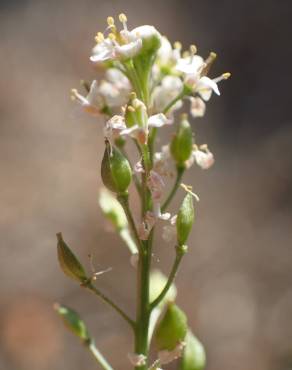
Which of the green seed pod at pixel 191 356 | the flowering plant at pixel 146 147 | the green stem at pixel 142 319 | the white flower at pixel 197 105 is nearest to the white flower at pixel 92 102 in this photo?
the flowering plant at pixel 146 147

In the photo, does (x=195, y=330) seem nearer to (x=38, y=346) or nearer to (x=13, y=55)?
(x=38, y=346)

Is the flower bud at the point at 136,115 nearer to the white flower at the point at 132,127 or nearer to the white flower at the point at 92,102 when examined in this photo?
the white flower at the point at 132,127

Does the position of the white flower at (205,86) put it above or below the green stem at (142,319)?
above

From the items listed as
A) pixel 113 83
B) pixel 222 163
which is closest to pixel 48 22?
pixel 222 163

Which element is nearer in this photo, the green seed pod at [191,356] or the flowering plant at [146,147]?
the flowering plant at [146,147]

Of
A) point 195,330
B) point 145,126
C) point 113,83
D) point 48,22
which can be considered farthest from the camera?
point 48,22

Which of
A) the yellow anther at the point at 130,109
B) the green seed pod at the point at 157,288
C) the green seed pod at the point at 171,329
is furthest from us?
the green seed pod at the point at 157,288

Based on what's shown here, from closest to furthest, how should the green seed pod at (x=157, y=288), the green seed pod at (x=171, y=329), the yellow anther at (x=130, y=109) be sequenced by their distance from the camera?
the yellow anther at (x=130, y=109) < the green seed pod at (x=171, y=329) < the green seed pod at (x=157, y=288)
